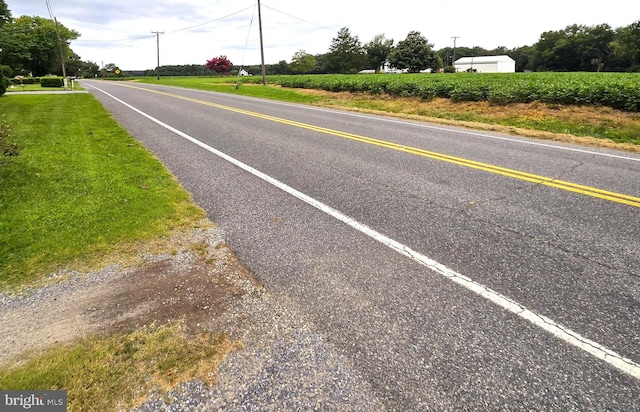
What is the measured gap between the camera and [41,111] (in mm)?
14289

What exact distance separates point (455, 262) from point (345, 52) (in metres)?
86.8

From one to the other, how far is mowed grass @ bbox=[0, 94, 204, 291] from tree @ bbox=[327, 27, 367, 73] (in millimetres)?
81002

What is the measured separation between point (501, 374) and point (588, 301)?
1.11m

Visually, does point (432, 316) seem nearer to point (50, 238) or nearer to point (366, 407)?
point (366, 407)

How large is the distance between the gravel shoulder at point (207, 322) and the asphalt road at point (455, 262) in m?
0.15

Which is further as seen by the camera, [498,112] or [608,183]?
[498,112]

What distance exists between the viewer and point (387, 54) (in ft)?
307

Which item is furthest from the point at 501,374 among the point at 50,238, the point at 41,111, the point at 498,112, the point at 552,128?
the point at 41,111

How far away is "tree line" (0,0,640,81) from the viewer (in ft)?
211

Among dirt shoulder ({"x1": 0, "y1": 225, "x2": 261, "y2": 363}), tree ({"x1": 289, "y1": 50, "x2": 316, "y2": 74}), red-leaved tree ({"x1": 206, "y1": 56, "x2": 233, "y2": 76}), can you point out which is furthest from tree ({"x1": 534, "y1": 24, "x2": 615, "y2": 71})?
dirt shoulder ({"x1": 0, "y1": 225, "x2": 261, "y2": 363})

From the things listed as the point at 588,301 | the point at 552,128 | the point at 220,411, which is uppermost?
the point at 552,128

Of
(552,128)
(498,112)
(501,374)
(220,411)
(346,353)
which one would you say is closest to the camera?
(220,411)

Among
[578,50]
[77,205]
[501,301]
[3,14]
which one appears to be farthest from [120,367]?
[578,50]

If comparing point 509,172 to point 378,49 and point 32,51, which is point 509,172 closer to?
point 32,51
